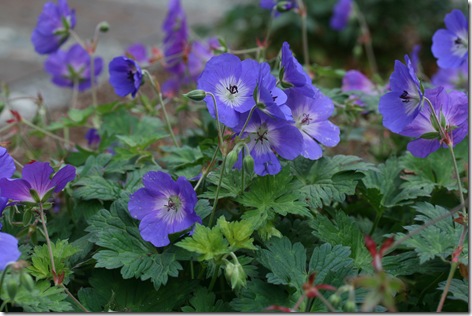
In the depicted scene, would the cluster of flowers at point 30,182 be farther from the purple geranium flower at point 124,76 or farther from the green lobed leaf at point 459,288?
the green lobed leaf at point 459,288

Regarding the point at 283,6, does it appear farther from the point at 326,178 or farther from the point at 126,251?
the point at 126,251

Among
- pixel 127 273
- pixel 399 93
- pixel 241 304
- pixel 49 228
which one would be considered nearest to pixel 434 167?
pixel 399 93

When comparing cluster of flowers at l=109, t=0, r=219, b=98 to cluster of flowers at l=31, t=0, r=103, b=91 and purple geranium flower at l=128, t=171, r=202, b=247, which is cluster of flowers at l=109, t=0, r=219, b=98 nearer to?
cluster of flowers at l=31, t=0, r=103, b=91

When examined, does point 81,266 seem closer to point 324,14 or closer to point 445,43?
point 445,43

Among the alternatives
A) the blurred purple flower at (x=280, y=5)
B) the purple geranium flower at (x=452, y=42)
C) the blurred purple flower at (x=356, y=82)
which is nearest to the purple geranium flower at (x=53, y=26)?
the blurred purple flower at (x=280, y=5)

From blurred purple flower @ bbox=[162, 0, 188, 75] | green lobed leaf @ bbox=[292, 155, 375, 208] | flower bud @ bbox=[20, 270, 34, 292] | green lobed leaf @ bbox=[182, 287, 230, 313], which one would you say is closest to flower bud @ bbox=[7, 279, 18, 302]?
flower bud @ bbox=[20, 270, 34, 292]

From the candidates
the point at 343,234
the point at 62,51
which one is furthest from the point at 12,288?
the point at 62,51
